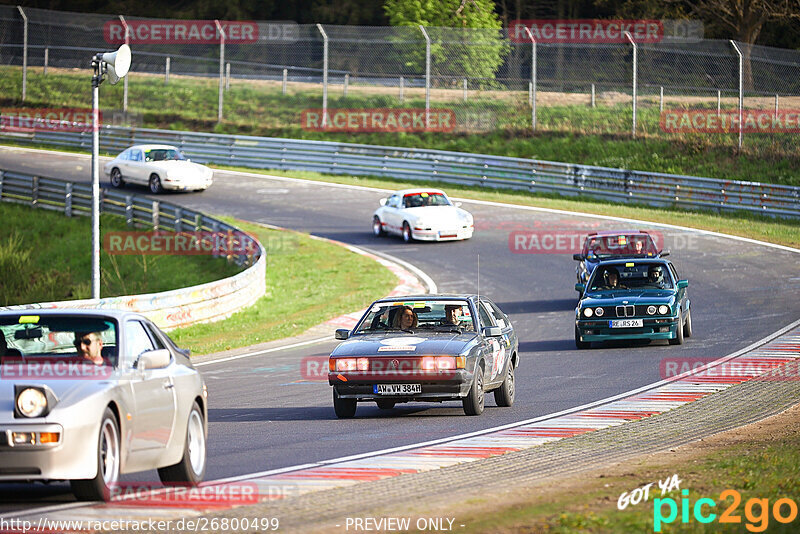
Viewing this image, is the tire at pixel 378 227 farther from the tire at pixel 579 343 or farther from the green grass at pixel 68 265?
the tire at pixel 579 343

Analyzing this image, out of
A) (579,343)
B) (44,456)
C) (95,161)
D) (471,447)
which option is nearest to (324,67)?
(95,161)

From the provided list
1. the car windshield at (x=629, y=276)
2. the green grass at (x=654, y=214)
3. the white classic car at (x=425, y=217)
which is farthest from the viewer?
the green grass at (x=654, y=214)

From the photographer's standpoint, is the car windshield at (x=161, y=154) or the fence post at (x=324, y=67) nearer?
the car windshield at (x=161, y=154)

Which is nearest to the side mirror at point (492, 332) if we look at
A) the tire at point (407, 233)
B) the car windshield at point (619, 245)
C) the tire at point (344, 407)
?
the tire at point (344, 407)

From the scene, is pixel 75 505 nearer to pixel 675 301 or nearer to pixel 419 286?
pixel 675 301

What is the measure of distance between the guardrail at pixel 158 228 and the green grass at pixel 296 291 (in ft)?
0.94

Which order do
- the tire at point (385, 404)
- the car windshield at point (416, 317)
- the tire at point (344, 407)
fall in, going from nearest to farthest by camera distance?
the tire at point (344, 407)
the tire at point (385, 404)
the car windshield at point (416, 317)

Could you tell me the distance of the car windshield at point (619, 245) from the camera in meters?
24.7

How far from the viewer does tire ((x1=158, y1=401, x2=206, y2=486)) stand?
8922 millimetres

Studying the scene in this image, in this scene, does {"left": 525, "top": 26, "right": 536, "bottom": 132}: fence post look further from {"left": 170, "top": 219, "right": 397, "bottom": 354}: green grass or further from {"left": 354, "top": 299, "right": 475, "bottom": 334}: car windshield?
{"left": 354, "top": 299, "right": 475, "bottom": 334}: car windshield

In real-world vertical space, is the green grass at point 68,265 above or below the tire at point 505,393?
below

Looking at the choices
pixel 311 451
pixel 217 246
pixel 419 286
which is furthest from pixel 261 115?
pixel 311 451

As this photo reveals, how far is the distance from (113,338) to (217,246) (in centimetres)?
2373

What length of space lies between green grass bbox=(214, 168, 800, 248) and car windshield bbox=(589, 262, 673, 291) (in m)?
12.2
